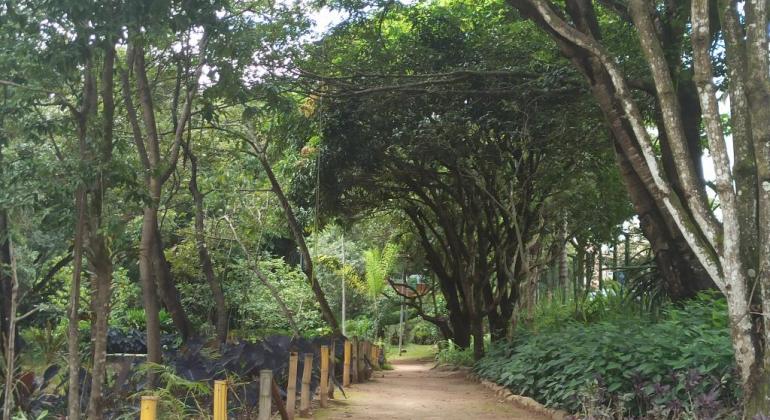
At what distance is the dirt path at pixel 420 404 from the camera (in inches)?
356

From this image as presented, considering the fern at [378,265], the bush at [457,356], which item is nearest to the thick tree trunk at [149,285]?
the bush at [457,356]

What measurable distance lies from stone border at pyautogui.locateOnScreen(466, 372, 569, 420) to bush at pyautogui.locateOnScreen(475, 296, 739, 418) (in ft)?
0.38

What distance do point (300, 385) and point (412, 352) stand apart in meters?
22.4

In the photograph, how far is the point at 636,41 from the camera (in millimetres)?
10578

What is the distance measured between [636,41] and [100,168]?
7.99 metres

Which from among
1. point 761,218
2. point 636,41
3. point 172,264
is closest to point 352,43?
point 636,41

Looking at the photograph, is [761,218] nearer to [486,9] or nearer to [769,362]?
[769,362]

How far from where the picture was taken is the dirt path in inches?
356

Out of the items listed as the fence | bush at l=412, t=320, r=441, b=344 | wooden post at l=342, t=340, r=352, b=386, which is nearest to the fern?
the fence

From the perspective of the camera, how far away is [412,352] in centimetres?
3133

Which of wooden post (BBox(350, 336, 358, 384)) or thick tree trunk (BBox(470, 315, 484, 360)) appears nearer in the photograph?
wooden post (BBox(350, 336, 358, 384))

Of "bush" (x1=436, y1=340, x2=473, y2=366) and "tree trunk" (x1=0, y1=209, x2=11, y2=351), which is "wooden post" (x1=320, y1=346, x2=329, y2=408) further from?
"bush" (x1=436, y1=340, x2=473, y2=366)

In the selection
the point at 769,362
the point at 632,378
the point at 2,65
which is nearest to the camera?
the point at 769,362

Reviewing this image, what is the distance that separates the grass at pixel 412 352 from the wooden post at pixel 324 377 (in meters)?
18.6
